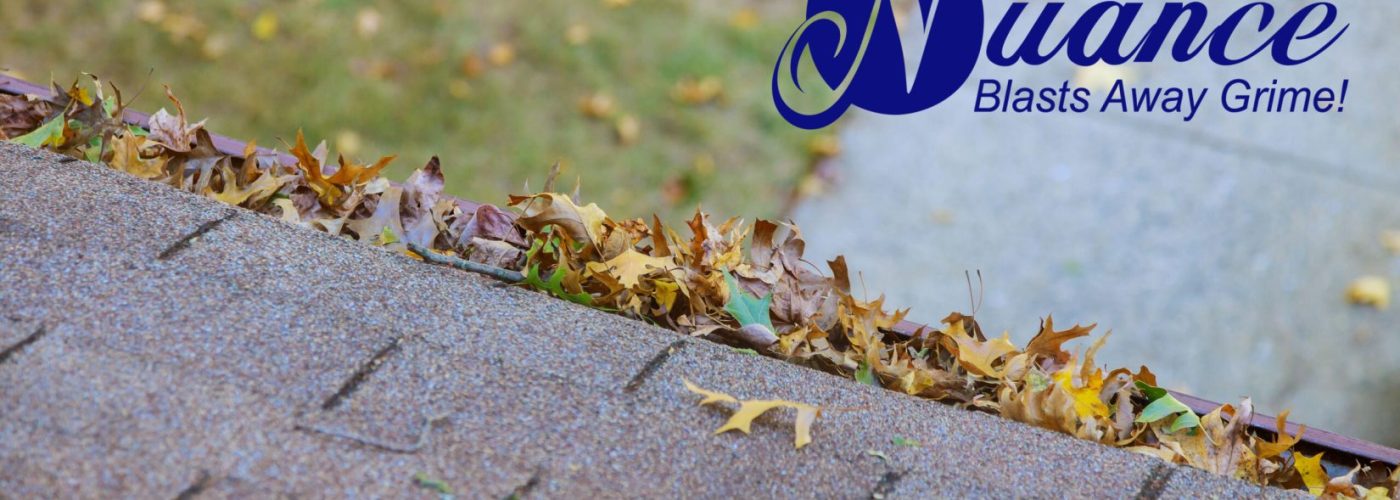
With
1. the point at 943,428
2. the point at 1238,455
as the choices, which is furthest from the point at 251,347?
the point at 1238,455

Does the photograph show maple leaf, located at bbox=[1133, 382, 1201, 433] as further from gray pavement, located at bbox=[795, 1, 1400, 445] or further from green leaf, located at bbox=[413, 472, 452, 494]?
gray pavement, located at bbox=[795, 1, 1400, 445]

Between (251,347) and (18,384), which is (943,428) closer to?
(251,347)

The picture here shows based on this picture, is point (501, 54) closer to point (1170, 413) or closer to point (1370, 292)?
point (1370, 292)

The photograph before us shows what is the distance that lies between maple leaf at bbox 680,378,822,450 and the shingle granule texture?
13 millimetres

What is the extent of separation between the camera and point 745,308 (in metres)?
1.55

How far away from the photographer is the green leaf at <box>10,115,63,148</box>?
67.2 inches

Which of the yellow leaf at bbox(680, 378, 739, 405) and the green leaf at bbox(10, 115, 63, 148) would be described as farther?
Result: the green leaf at bbox(10, 115, 63, 148)

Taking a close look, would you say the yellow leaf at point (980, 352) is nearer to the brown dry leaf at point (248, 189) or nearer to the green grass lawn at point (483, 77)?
the brown dry leaf at point (248, 189)

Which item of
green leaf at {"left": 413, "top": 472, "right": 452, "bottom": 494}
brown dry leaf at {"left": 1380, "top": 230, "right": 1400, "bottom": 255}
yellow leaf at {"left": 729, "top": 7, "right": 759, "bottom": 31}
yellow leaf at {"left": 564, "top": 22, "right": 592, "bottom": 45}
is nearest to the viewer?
green leaf at {"left": 413, "top": 472, "right": 452, "bottom": 494}

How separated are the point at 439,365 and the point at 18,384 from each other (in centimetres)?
42

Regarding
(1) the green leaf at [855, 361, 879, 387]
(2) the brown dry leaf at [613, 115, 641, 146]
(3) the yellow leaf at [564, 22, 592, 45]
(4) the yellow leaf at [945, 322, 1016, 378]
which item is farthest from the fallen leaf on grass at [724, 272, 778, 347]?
(3) the yellow leaf at [564, 22, 592, 45]

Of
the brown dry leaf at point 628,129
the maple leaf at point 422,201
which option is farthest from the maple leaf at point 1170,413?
the brown dry leaf at point 628,129

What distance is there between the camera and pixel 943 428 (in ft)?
4.51

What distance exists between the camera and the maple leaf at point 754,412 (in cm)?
131
